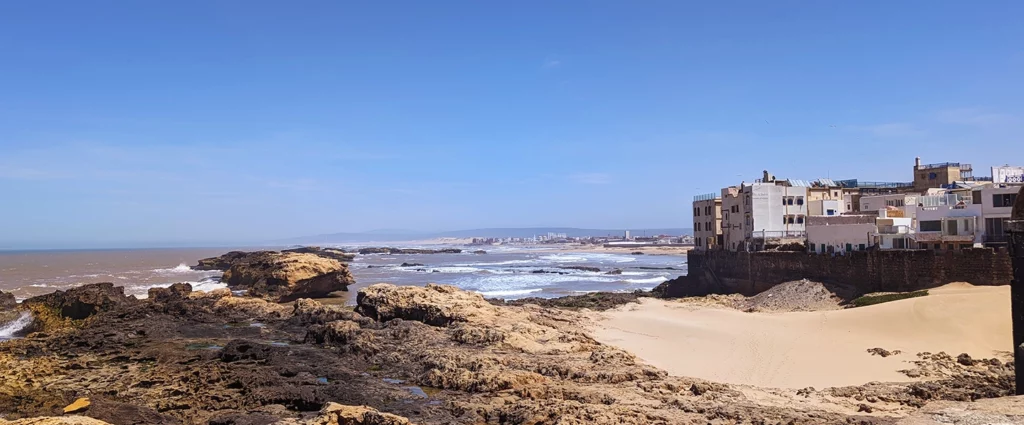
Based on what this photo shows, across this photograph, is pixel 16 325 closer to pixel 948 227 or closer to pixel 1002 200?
pixel 948 227

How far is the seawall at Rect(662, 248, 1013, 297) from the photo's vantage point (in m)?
27.0

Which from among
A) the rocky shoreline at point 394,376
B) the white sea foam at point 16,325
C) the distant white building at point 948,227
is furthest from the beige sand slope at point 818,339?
the white sea foam at point 16,325

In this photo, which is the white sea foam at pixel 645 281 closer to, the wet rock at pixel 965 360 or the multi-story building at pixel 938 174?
the multi-story building at pixel 938 174

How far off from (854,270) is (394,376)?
25020mm

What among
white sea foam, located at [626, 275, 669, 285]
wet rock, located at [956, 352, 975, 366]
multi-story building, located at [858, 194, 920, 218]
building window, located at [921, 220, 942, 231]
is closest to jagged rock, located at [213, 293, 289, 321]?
wet rock, located at [956, 352, 975, 366]

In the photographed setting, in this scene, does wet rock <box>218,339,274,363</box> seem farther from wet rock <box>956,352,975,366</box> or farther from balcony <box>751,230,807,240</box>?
balcony <box>751,230,807,240</box>

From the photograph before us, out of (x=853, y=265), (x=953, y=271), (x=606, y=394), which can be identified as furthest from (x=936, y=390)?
(x=853, y=265)

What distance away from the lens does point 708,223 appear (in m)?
47.1

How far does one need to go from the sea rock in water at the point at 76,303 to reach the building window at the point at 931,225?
3774cm

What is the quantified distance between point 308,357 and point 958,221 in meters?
30.2

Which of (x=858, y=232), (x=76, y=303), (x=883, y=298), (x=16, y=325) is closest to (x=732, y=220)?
(x=858, y=232)

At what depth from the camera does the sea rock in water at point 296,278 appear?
125ft

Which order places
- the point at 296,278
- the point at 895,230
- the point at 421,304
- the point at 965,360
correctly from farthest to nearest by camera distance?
the point at 296,278
the point at 895,230
the point at 421,304
the point at 965,360

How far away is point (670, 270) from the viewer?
72.2m
